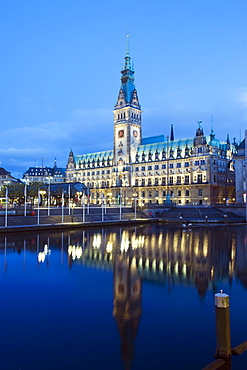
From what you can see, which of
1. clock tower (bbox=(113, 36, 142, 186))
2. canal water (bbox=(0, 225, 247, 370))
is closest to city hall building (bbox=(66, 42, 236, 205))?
clock tower (bbox=(113, 36, 142, 186))

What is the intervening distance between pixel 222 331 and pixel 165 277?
36.2 ft

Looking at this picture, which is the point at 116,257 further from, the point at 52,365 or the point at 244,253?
the point at 52,365

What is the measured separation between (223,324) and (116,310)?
6215 mm

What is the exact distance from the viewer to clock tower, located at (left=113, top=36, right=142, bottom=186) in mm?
146875

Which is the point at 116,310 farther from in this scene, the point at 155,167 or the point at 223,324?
the point at 155,167

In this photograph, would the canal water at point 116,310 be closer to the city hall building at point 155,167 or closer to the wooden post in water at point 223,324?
the wooden post in water at point 223,324

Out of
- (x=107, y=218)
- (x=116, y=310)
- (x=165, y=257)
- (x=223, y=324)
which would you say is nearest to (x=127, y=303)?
(x=116, y=310)

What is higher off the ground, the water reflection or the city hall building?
the city hall building

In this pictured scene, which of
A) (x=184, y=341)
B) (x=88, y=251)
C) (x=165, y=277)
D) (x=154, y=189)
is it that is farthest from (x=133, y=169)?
(x=184, y=341)

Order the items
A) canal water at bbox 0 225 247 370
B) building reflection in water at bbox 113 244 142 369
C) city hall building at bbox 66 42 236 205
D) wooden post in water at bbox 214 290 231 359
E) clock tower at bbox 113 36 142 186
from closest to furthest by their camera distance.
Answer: wooden post in water at bbox 214 290 231 359 < canal water at bbox 0 225 247 370 < building reflection in water at bbox 113 244 142 369 < city hall building at bbox 66 42 236 205 < clock tower at bbox 113 36 142 186

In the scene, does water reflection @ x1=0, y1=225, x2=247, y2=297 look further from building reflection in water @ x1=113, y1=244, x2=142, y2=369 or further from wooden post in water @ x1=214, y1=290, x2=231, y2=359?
wooden post in water @ x1=214, y1=290, x2=231, y2=359

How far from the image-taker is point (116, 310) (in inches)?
561

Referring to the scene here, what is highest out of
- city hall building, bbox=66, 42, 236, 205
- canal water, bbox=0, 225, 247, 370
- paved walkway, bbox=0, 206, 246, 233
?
city hall building, bbox=66, 42, 236, 205

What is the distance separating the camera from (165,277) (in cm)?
2020
